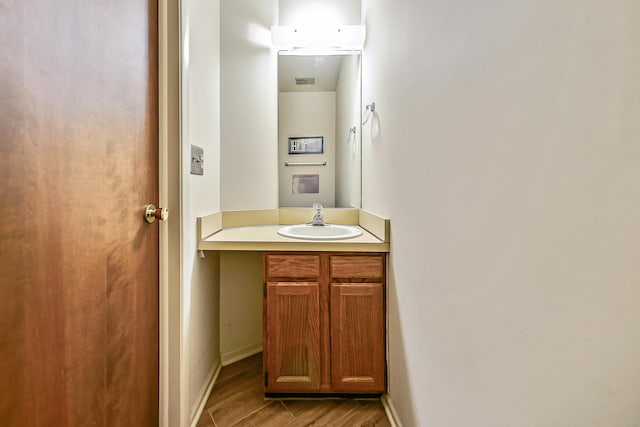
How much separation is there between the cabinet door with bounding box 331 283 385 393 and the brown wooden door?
82cm

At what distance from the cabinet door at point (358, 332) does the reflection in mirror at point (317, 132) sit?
755 millimetres

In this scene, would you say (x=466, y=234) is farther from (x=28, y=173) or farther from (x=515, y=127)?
(x=28, y=173)

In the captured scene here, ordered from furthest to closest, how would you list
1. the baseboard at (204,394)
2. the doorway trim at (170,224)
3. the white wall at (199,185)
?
the baseboard at (204,394)
the white wall at (199,185)
the doorway trim at (170,224)

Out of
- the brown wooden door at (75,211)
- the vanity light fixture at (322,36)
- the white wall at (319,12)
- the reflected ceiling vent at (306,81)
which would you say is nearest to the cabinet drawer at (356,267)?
the brown wooden door at (75,211)

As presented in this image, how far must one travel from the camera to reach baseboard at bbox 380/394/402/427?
4.08 feet

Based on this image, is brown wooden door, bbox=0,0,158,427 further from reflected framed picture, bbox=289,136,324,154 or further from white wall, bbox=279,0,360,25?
white wall, bbox=279,0,360,25

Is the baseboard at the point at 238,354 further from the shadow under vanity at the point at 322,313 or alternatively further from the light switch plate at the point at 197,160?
the light switch plate at the point at 197,160

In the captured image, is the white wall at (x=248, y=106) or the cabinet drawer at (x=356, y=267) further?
the white wall at (x=248, y=106)

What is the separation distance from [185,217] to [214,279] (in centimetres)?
65

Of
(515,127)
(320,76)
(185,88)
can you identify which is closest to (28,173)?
(185,88)

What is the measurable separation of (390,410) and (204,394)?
3.14 ft

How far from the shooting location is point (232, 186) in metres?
1.80

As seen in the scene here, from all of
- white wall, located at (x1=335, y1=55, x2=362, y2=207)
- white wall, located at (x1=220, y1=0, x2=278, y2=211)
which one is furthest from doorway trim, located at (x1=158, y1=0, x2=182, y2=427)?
white wall, located at (x1=335, y1=55, x2=362, y2=207)

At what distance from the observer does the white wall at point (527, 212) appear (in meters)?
0.37
